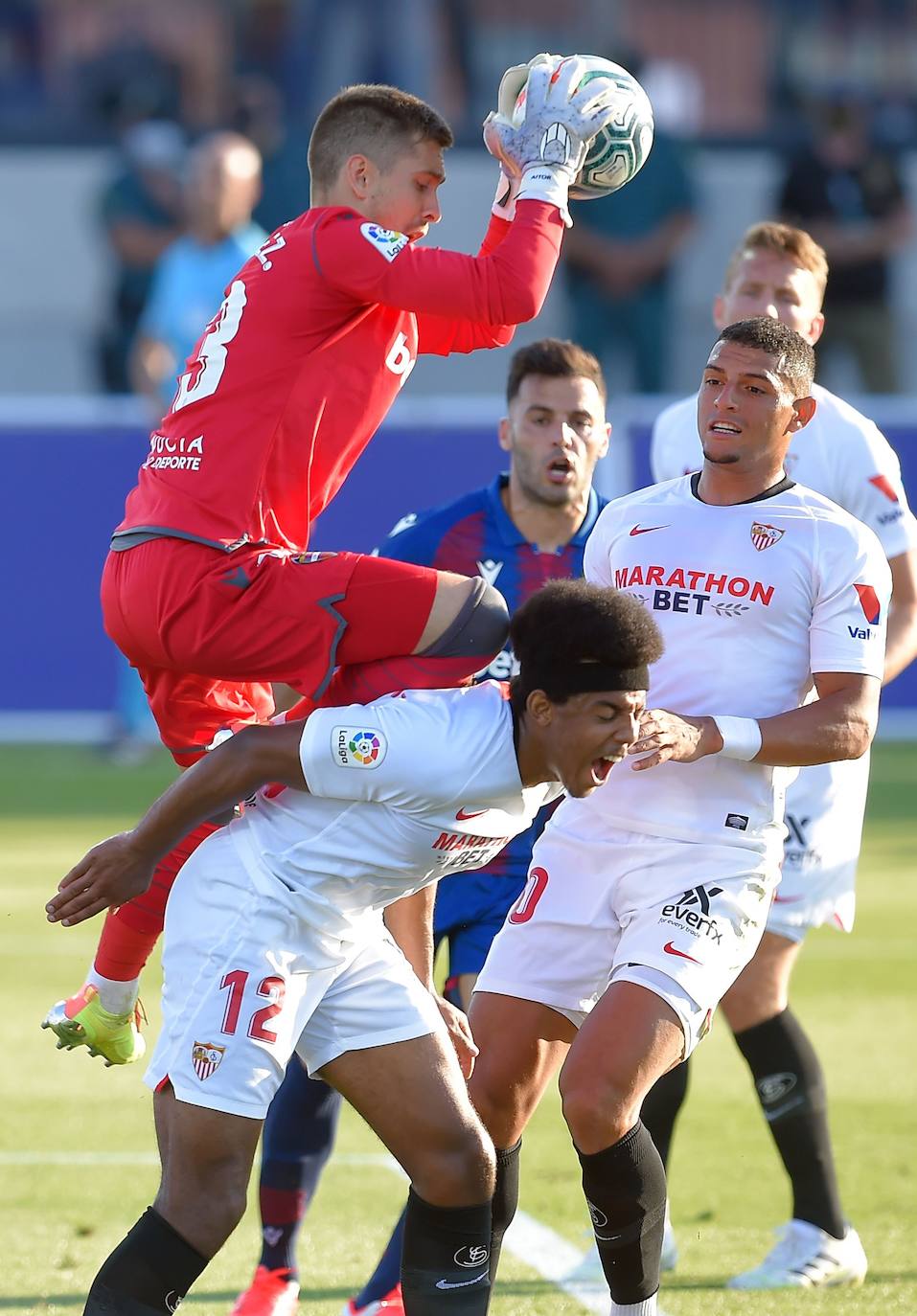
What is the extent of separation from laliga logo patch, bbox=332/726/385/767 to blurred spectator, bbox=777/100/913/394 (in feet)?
39.6

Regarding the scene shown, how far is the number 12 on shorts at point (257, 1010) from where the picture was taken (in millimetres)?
4215

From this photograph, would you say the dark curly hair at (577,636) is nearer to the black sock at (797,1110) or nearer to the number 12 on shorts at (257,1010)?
the number 12 on shorts at (257,1010)

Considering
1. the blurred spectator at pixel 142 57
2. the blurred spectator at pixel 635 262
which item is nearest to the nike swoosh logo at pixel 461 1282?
the blurred spectator at pixel 635 262

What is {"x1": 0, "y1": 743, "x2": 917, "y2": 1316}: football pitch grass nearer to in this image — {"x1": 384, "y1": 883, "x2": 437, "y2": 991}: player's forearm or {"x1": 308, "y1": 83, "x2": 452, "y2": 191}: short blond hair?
{"x1": 384, "y1": 883, "x2": 437, "y2": 991}: player's forearm

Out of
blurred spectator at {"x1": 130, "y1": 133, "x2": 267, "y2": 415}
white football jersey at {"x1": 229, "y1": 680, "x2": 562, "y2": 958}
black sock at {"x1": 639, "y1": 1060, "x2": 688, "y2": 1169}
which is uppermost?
blurred spectator at {"x1": 130, "y1": 133, "x2": 267, "y2": 415}

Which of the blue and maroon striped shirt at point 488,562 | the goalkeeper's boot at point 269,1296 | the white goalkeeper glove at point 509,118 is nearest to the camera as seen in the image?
the white goalkeeper glove at point 509,118

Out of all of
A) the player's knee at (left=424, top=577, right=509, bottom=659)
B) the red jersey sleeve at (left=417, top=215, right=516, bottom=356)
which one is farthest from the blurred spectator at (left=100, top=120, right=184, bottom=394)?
the player's knee at (left=424, top=577, right=509, bottom=659)

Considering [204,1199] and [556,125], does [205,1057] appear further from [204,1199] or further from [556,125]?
[556,125]

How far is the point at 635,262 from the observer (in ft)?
52.4

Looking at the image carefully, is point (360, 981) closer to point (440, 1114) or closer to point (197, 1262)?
point (440, 1114)

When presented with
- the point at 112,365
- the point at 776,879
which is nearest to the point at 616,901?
the point at 776,879

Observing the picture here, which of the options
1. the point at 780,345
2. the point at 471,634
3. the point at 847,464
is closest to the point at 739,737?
the point at 471,634

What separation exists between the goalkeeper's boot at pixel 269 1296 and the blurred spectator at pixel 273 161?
1061 cm

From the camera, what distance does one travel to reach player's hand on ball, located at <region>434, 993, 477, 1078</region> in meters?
4.76
